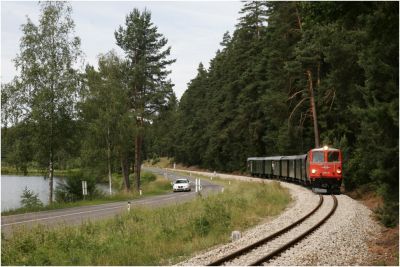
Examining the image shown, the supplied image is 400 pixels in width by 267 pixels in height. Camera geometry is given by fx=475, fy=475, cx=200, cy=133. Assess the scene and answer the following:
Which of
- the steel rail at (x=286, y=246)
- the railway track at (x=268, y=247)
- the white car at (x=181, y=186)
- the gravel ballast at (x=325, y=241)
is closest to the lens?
the steel rail at (x=286, y=246)

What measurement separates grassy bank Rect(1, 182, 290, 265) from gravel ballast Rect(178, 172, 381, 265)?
840mm

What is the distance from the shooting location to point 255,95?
213 ft

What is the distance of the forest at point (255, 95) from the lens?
40.5ft

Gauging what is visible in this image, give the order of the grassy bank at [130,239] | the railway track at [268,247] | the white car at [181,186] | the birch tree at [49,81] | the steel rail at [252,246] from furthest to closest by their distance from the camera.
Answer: the white car at [181,186] → the birch tree at [49,81] → the grassy bank at [130,239] → the railway track at [268,247] → the steel rail at [252,246]

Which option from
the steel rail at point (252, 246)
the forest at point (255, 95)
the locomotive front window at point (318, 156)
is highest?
the forest at point (255, 95)

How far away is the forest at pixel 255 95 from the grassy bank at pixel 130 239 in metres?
5.53

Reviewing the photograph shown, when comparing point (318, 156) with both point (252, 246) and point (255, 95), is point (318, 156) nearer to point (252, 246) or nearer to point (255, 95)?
point (252, 246)

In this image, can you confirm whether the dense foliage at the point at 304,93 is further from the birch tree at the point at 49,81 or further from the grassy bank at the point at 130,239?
the birch tree at the point at 49,81

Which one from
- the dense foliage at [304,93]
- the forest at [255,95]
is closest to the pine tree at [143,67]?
the forest at [255,95]

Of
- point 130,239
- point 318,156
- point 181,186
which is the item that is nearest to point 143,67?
point 181,186

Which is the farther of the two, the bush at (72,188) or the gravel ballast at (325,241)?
the bush at (72,188)

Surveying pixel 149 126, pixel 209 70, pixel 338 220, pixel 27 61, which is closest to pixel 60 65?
pixel 27 61

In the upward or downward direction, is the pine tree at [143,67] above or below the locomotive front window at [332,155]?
above

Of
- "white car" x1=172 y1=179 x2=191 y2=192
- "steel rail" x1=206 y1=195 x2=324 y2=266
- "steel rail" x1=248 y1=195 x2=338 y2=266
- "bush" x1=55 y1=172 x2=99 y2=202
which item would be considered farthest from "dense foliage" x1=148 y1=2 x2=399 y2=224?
"bush" x1=55 y1=172 x2=99 y2=202
